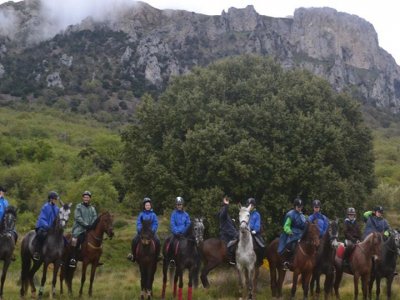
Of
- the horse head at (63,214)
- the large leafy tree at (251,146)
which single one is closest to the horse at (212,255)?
the horse head at (63,214)

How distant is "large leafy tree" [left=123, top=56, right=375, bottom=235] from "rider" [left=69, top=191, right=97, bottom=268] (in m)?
8.38

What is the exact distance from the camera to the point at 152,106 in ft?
93.1

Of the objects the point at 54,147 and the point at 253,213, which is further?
the point at 54,147

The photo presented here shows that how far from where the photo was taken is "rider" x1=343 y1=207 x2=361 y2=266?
15945 millimetres

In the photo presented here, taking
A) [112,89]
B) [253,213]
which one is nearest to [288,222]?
[253,213]

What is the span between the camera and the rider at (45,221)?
14211 mm

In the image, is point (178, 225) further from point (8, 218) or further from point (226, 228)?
point (8, 218)

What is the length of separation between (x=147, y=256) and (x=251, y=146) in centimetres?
1069

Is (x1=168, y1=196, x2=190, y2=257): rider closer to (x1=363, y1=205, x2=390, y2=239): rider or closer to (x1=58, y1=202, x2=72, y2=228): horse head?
(x1=58, y1=202, x2=72, y2=228): horse head

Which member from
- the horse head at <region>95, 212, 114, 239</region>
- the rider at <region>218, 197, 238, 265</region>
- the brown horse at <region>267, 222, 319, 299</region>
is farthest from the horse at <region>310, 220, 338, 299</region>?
the horse head at <region>95, 212, 114, 239</region>

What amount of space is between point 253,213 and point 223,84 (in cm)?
1267

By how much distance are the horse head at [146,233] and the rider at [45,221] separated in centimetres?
256

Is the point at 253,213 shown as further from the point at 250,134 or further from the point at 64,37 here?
the point at 64,37

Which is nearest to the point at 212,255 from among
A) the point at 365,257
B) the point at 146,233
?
the point at 146,233
